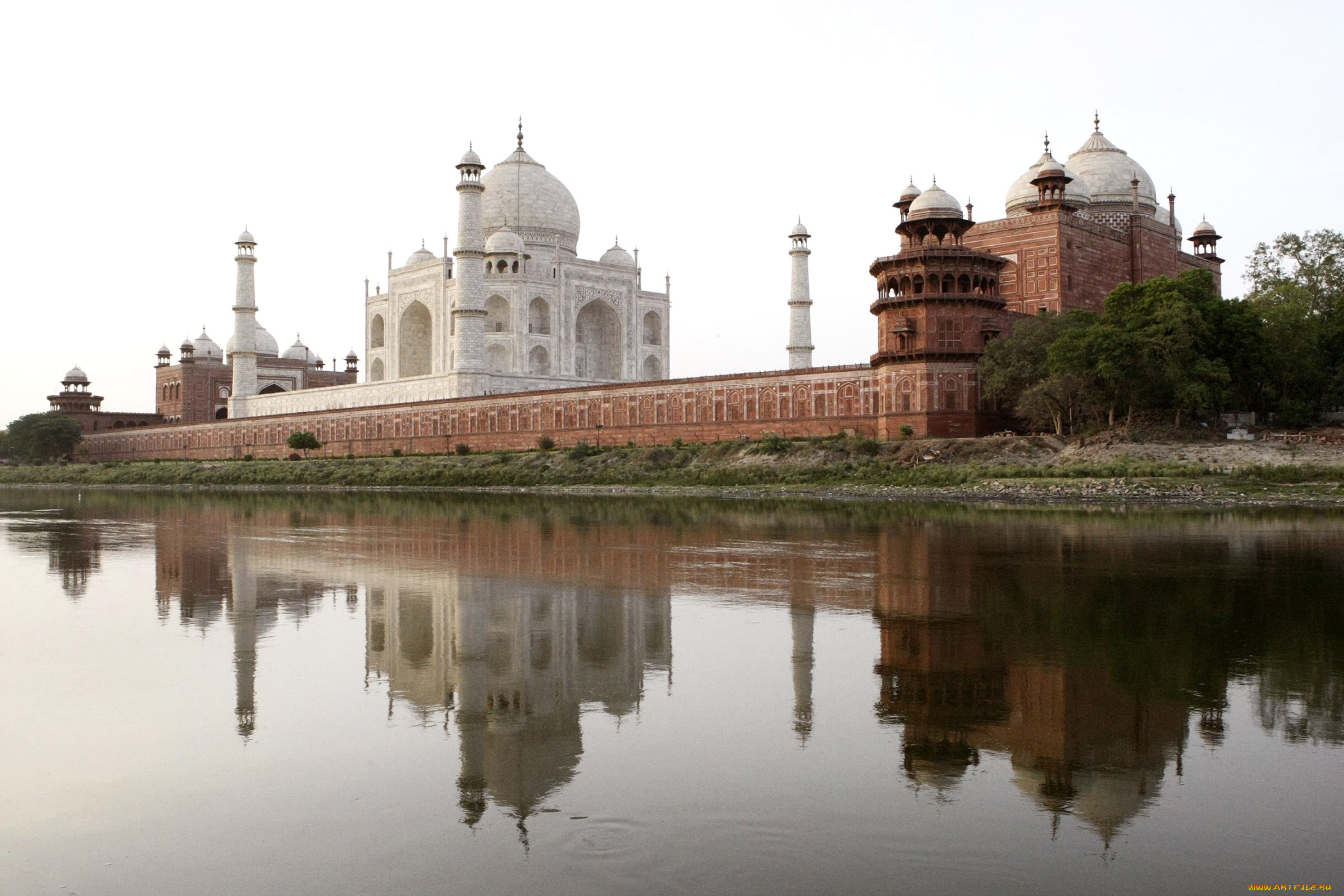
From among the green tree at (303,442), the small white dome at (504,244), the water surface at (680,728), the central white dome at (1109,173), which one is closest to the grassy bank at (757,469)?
the green tree at (303,442)

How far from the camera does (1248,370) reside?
3428 centimetres

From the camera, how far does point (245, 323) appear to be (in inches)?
2714

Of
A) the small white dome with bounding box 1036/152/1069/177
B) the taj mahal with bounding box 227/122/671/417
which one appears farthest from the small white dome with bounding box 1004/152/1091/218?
the taj mahal with bounding box 227/122/671/417

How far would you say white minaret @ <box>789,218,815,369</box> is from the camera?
179ft

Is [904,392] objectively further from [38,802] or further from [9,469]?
[9,469]

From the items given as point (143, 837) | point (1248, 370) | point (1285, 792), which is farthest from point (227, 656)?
point (1248, 370)

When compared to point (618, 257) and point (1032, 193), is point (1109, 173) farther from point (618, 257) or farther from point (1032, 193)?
point (618, 257)

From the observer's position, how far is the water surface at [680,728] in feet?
15.2

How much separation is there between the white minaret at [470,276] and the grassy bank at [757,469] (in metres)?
5.95

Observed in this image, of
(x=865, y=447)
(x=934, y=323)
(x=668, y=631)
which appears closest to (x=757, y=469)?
(x=865, y=447)

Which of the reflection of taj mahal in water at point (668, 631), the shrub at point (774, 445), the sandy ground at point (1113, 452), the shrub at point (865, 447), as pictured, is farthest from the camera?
the shrub at point (774, 445)

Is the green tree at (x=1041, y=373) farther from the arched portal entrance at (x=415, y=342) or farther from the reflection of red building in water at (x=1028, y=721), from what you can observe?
the arched portal entrance at (x=415, y=342)

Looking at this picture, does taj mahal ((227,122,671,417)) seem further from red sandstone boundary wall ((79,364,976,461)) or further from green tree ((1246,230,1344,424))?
green tree ((1246,230,1344,424))

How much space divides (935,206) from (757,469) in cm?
1123
